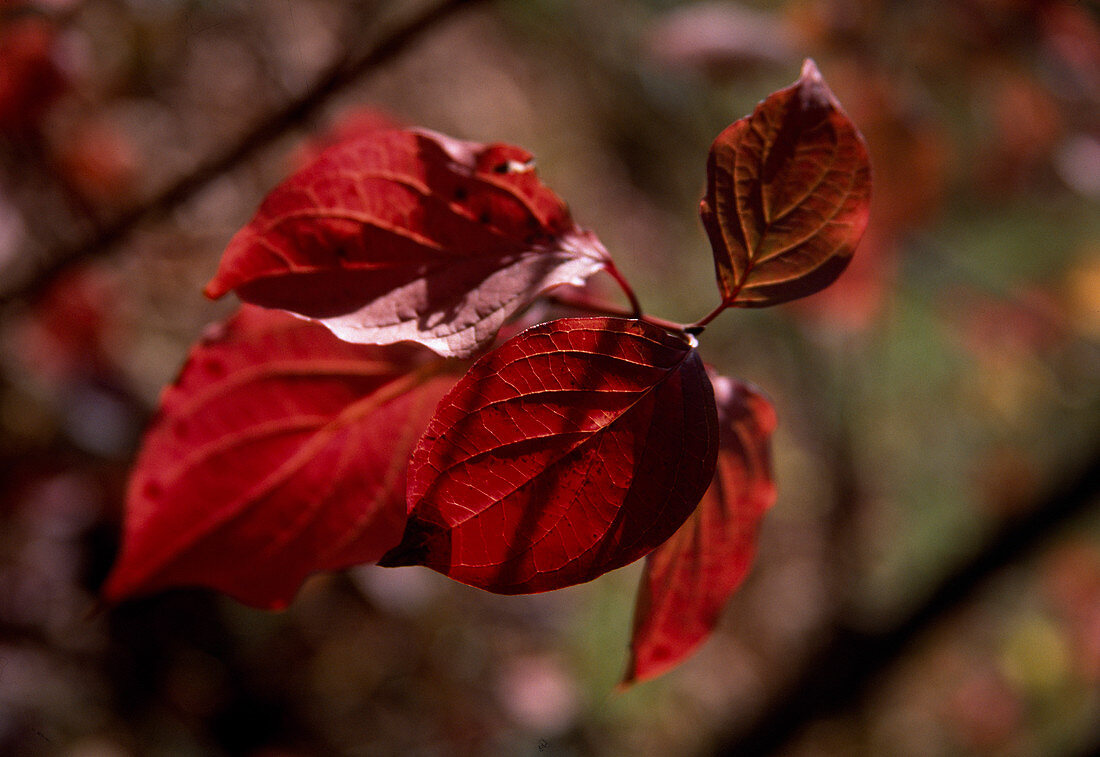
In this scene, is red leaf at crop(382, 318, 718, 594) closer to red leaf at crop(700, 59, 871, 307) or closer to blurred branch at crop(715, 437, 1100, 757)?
red leaf at crop(700, 59, 871, 307)

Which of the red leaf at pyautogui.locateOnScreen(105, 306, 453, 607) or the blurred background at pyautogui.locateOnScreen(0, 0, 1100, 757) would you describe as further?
the blurred background at pyautogui.locateOnScreen(0, 0, 1100, 757)

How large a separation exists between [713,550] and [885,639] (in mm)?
1003

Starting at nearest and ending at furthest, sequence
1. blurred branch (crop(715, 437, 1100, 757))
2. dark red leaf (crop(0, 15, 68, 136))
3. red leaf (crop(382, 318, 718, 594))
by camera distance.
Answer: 1. red leaf (crop(382, 318, 718, 594))
2. dark red leaf (crop(0, 15, 68, 136))
3. blurred branch (crop(715, 437, 1100, 757))

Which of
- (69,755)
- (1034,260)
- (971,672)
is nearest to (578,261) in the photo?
(69,755)

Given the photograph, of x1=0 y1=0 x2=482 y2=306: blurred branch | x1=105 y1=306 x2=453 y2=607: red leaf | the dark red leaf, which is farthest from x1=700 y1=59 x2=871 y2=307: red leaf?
the dark red leaf

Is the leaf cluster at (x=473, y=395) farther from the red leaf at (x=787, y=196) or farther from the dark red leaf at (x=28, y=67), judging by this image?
the dark red leaf at (x=28, y=67)

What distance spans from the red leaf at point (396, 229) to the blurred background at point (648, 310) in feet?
A: 1.13

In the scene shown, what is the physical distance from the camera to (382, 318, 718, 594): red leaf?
28 centimetres

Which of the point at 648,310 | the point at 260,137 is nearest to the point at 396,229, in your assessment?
the point at 260,137

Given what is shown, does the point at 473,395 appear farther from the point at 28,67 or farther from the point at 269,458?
the point at 28,67

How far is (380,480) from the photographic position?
15.7 inches

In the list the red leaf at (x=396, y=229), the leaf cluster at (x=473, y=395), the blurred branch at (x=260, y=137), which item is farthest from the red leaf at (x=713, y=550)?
the blurred branch at (x=260, y=137)

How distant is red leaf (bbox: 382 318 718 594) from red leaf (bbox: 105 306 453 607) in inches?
4.8

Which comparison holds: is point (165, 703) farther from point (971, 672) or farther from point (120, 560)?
point (971, 672)
